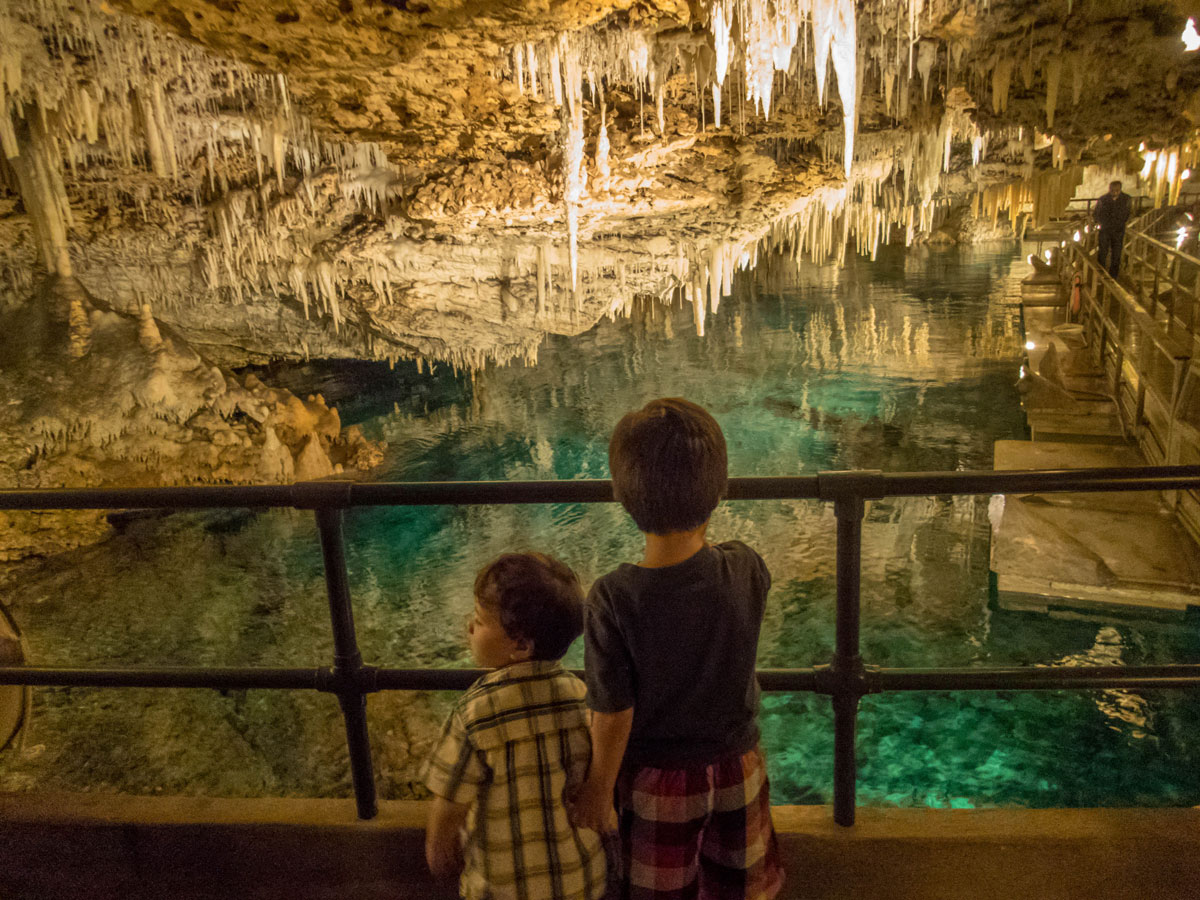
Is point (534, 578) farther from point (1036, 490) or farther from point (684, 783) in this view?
point (1036, 490)

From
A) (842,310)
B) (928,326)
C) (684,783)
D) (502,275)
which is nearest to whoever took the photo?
(684,783)

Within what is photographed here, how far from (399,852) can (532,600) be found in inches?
33.6

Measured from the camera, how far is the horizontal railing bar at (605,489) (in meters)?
1.35

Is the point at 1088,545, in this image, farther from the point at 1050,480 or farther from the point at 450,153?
the point at 450,153

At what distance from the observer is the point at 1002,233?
28141 mm

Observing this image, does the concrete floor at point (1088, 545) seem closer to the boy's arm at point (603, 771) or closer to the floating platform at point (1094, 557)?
the floating platform at point (1094, 557)

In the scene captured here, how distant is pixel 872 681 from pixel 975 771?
3.26 metres

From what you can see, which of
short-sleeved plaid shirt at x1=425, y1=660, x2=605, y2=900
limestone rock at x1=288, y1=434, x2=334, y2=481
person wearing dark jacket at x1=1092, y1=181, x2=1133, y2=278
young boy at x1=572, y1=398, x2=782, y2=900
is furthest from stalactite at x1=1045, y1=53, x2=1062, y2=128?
limestone rock at x1=288, y1=434, x2=334, y2=481

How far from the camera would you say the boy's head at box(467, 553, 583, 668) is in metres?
1.15

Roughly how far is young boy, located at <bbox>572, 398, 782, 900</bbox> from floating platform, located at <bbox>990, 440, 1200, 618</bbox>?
3.69m

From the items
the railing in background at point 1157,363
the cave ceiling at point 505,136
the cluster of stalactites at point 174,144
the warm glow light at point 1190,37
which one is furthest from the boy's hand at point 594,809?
the warm glow light at point 1190,37

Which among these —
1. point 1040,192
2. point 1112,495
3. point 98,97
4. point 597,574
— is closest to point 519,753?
point 1112,495

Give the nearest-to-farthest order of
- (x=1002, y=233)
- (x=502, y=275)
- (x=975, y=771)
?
(x=975, y=771), (x=502, y=275), (x=1002, y=233)

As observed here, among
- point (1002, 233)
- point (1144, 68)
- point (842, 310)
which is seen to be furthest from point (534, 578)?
point (1002, 233)
